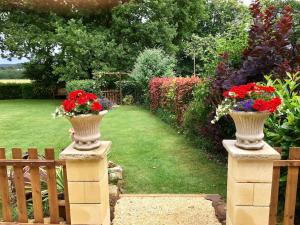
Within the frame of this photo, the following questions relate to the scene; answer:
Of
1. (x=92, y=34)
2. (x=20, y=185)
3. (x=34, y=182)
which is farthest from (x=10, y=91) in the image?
(x=34, y=182)

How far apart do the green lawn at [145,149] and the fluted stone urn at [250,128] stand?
2.00m

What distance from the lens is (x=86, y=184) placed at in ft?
9.48

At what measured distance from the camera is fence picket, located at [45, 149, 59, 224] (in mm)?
2986

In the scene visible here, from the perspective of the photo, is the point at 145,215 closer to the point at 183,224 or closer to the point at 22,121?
the point at 183,224

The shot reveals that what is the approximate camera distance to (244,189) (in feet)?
9.11

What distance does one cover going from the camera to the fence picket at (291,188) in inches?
111

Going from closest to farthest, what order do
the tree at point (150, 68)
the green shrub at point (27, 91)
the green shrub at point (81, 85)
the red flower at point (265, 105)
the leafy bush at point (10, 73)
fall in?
the red flower at point (265, 105)
the tree at point (150, 68)
the green shrub at point (81, 85)
the green shrub at point (27, 91)
the leafy bush at point (10, 73)

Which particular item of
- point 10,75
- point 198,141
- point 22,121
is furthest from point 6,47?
point 198,141

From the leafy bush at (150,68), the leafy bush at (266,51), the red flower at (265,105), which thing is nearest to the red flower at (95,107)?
the red flower at (265,105)

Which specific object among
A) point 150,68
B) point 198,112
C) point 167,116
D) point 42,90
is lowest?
point 167,116

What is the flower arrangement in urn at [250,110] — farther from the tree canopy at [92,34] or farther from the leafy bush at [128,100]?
the tree canopy at [92,34]

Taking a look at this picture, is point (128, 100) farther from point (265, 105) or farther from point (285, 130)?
point (265, 105)

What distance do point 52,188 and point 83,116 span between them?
931mm

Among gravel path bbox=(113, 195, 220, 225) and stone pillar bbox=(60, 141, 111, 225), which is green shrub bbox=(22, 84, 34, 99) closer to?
gravel path bbox=(113, 195, 220, 225)
